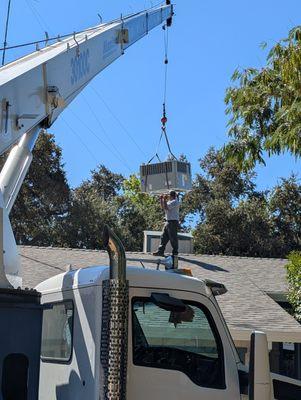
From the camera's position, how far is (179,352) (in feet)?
14.1

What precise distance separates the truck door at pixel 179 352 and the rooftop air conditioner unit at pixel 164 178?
5.72 metres

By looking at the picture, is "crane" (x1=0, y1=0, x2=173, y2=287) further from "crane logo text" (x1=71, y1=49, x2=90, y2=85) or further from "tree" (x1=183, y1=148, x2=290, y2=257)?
"tree" (x1=183, y1=148, x2=290, y2=257)

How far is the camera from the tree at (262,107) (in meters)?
7.06

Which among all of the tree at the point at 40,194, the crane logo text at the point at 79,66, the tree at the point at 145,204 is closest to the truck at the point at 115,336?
the crane logo text at the point at 79,66

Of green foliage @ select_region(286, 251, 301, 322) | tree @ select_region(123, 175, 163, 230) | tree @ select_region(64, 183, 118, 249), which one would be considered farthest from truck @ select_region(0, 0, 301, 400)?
tree @ select_region(123, 175, 163, 230)

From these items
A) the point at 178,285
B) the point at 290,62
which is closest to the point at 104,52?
the point at 290,62

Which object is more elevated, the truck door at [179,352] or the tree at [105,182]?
the tree at [105,182]

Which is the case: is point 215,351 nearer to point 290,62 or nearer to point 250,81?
point 290,62

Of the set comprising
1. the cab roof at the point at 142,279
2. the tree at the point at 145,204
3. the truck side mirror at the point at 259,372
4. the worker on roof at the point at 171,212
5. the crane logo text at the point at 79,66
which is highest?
the tree at the point at 145,204

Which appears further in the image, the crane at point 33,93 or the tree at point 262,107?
the tree at point 262,107

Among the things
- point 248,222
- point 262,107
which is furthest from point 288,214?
point 262,107

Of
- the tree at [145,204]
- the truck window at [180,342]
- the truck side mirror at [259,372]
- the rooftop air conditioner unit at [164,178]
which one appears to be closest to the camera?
the truck side mirror at [259,372]

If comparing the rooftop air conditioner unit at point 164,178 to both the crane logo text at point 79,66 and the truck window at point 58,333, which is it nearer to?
the crane logo text at point 79,66

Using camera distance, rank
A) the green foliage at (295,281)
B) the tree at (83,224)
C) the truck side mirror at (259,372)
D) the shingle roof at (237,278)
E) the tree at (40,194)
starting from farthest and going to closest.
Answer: the tree at (83,224) → the tree at (40,194) → the green foliage at (295,281) → the shingle roof at (237,278) → the truck side mirror at (259,372)
